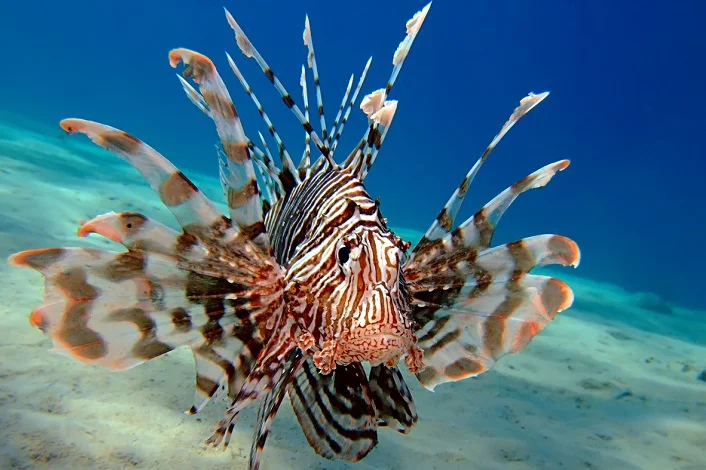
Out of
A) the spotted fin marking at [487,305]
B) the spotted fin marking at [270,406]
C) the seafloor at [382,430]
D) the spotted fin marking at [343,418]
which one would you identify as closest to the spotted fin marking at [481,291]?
the spotted fin marking at [487,305]

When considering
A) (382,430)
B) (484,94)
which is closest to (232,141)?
(382,430)

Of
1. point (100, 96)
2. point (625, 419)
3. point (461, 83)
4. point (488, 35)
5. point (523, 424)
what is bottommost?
point (523, 424)

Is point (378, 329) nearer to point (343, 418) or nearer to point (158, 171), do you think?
point (343, 418)

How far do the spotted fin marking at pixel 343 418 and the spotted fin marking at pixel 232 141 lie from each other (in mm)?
770

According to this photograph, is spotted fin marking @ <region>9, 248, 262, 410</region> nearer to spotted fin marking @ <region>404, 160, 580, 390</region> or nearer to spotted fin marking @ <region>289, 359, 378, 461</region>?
spotted fin marking @ <region>289, 359, 378, 461</region>

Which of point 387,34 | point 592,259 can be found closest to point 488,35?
point 387,34

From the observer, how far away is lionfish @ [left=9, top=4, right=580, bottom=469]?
1.60 metres

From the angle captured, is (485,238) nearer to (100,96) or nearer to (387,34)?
(100,96)

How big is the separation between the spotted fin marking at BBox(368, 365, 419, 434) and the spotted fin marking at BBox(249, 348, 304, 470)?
440 millimetres

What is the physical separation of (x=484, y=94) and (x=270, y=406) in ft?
245

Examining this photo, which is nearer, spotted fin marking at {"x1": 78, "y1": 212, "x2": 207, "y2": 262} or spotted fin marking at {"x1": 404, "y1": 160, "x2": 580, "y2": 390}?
spotted fin marking at {"x1": 78, "y1": 212, "x2": 207, "y2": 262}

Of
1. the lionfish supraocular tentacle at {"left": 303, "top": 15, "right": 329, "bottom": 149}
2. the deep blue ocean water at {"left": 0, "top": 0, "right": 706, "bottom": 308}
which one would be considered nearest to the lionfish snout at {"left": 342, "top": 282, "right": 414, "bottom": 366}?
the lionfish supraocular tentacle at {"left": 303, "top": 15, "right": 329, "bottom": 149}

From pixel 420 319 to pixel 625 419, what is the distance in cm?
415

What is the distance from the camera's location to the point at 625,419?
5.02m
